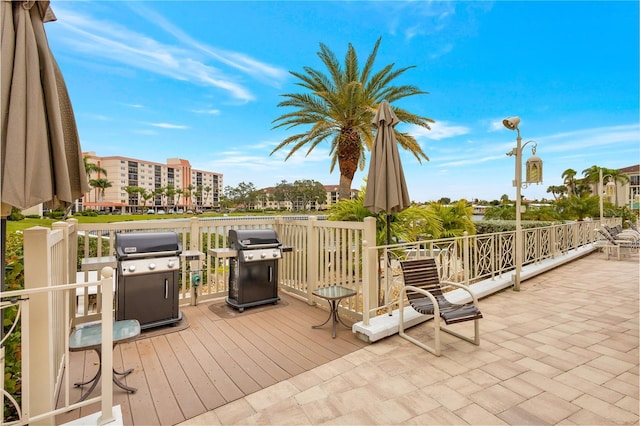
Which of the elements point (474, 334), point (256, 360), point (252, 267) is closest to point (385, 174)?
point (474, 334)

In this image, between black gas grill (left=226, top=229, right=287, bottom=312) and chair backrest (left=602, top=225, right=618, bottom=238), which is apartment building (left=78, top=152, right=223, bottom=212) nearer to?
black gas grill (left=226, top=229, right=287, bottom=312)

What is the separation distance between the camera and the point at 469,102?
15.9 meters

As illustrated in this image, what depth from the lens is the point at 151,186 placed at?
8719 centimetres

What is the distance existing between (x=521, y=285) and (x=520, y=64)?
10.3 m

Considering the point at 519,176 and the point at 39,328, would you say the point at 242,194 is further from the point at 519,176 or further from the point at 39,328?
the point at 39,328

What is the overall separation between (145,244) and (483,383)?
374 centimetres

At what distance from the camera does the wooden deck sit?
229cm

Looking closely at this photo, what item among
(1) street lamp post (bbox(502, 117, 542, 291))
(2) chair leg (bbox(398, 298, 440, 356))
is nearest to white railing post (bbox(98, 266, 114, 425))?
(2) chair leg (bbox(398, 298, 440, 356))

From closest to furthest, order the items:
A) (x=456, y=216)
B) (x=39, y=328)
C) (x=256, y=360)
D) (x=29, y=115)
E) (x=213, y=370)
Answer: (x=29, y=115) < (x=39, y=328) < (x=213, y=370) < (x=256, y=360) < (x=456, y=216)

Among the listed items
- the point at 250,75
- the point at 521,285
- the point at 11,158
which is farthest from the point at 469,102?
the point at 11,158

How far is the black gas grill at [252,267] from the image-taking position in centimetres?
436

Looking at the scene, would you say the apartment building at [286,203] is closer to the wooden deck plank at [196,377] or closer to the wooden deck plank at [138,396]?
the wooden deck plank at [196,377]

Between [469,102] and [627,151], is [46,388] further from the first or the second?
[627,151]

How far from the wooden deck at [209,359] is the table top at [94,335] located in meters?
0.50
